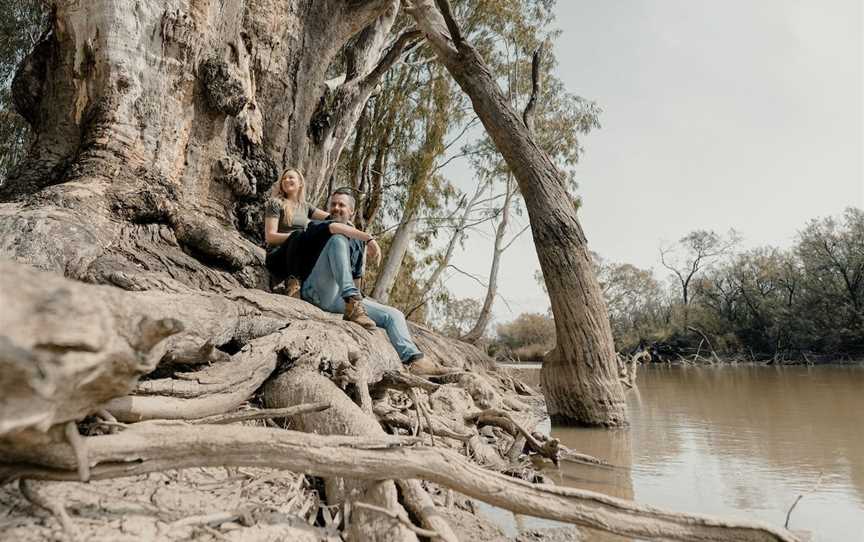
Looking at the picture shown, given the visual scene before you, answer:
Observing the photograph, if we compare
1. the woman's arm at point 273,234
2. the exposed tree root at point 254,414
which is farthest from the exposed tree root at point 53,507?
the woman's arm at point 273,234

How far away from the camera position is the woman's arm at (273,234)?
10.2 ft

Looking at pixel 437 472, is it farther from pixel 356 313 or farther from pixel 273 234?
pixel 273 234

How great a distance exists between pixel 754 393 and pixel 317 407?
24.7 feet

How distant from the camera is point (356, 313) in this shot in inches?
106

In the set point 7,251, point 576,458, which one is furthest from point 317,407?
point 576,458

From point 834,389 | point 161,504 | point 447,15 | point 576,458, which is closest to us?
point 161,504

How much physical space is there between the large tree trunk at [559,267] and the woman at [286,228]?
171 centimetres

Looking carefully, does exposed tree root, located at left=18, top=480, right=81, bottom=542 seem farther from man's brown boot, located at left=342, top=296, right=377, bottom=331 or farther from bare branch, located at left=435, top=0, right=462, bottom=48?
bare branch, located at left=435, top=0, right=462, bottom=48

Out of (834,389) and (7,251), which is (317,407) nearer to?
(7,251)

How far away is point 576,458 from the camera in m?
2.91

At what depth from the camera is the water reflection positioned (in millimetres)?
2160

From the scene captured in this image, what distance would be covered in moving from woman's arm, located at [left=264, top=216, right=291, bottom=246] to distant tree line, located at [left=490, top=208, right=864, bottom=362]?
16.4 meters

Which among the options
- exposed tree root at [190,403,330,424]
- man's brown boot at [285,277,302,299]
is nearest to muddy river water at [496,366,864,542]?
exposed tree root at [190,403,330,424]

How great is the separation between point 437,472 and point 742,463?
2444 mm
